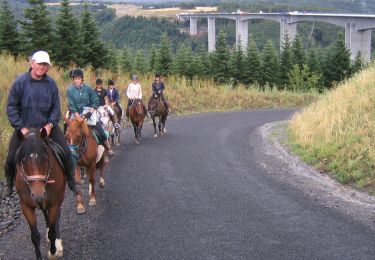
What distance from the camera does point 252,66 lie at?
50531 mm

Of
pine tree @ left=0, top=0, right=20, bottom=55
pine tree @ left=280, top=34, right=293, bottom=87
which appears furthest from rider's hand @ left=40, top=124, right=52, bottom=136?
pine tree @ left=280, top=34, right=293, bottom=87

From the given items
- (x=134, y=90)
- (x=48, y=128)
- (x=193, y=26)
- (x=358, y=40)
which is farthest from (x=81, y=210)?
(x=193, y=26)

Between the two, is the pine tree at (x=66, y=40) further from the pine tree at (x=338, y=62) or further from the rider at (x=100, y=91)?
the pine tree at (x=338, y=62)

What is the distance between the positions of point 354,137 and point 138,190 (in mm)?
5672

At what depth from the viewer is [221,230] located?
7.55 meters

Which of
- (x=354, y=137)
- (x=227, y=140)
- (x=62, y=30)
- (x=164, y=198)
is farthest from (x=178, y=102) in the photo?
(x=164, y=198)

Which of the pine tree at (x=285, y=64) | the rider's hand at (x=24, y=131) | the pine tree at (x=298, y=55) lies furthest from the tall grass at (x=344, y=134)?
the pine tree at (x=298, y=55)

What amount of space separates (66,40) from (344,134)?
885 inches

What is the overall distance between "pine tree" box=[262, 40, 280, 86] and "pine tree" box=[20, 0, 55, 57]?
27919 millimetres

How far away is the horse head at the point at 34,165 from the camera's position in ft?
18.9

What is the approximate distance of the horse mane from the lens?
19.1 ft

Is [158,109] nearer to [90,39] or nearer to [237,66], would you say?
[90,39]

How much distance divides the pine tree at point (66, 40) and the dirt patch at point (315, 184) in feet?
59.6

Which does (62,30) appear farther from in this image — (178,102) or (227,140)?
(227,140)
